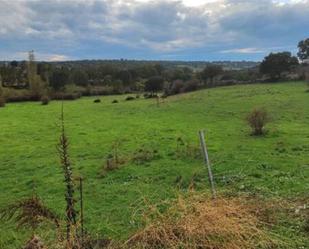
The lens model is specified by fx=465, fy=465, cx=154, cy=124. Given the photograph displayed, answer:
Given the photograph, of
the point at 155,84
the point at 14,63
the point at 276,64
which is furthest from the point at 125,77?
A: the point at 276,64

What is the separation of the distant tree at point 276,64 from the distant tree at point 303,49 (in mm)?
21040

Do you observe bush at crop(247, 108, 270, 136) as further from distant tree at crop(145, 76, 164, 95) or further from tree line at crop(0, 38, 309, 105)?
distant tree at crop(145, 76, 164, 95)

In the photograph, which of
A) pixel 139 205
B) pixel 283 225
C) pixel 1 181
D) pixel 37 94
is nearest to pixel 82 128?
pixel 1 181

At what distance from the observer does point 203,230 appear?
756 cm

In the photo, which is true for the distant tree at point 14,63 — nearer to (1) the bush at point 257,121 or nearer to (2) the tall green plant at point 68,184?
(1) the bush at point 257,121

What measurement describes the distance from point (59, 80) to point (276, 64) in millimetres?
42079

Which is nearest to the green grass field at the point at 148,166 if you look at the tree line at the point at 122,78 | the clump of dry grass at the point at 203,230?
the clump of dry grass at the point at 203,230

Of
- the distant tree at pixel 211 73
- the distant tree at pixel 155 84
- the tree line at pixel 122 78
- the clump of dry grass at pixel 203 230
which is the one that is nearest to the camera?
the clump of dry grass at pixel 203 230

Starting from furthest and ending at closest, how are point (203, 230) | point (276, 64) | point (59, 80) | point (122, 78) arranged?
1. point (122, 78)
2. point (59, 80)
3. point (276, 64)
4. point (203, 230)

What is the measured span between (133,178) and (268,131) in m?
12.1

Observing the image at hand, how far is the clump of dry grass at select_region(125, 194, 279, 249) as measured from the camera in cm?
750

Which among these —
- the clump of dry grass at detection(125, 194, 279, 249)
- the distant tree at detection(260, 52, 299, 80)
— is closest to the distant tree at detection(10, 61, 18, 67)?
the distant tree at detection(260, 52, 299, 80)

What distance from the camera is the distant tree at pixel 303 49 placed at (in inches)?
4097

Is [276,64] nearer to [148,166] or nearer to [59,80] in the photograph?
[59,80]
